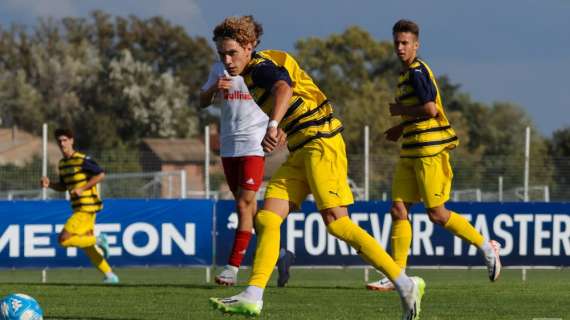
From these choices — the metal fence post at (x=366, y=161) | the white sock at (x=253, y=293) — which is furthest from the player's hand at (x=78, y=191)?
the white sock at (x=253, y=293)

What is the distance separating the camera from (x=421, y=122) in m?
10.8

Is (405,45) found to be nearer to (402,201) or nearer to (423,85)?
(423,85)

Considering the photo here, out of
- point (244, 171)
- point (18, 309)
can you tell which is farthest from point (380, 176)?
point (18, 309)

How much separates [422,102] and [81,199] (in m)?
5.59

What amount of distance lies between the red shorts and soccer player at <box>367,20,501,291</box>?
4.63 ft

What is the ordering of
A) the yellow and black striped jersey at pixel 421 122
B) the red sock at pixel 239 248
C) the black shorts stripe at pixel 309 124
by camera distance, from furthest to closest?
the red sock at pixel 239 248
the yellow and black striped jersey at pixel 421 122
the black shorts stripe at pixel 309 124

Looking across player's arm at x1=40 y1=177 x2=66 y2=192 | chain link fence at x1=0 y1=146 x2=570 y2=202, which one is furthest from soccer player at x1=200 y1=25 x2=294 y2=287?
chain link fence at x1=0 y1=146 x2=570 y2=202

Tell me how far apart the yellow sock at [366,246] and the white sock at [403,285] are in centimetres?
3

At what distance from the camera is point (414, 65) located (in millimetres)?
10727

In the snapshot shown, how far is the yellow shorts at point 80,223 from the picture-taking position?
14547mm

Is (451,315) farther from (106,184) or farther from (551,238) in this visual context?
(106,184)

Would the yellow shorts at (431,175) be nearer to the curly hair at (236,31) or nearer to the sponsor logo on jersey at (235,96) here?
the sponsor logo on jersey at (235,96)

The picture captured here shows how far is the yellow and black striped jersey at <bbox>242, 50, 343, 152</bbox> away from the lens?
8227 millimetres

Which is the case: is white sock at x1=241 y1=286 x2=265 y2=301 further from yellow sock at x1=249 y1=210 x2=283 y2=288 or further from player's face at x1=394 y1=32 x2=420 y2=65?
player's face at x1=394 y1=32 x2=420 y2=65
